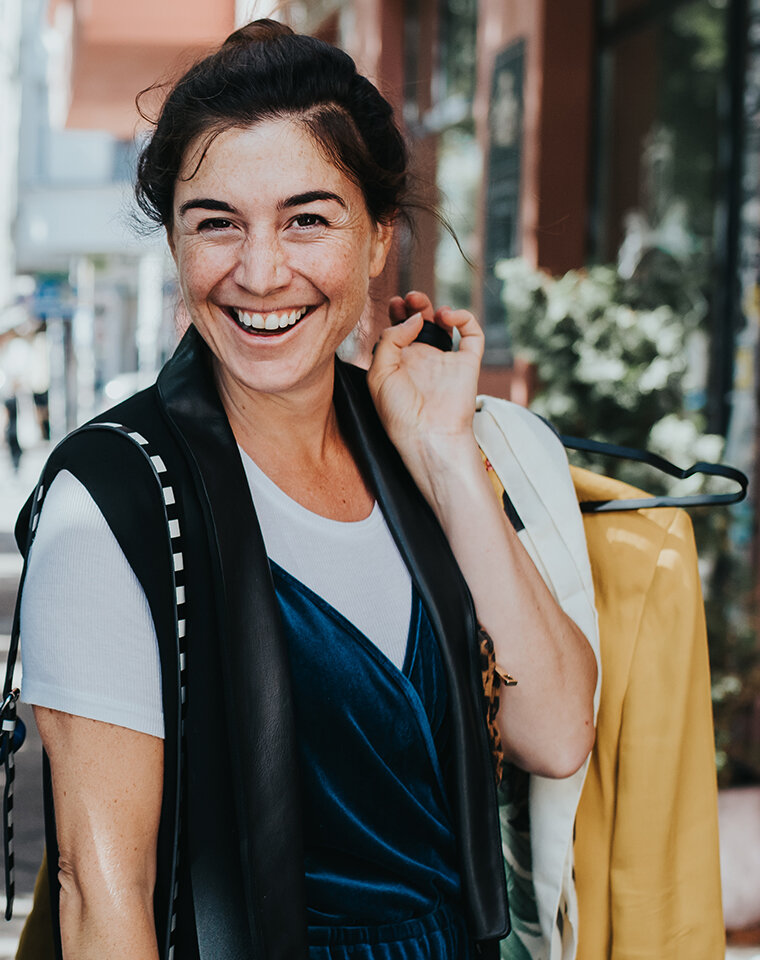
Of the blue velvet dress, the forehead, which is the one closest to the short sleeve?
the blue velvet dress

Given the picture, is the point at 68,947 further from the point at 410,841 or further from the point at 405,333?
the point at 405,333

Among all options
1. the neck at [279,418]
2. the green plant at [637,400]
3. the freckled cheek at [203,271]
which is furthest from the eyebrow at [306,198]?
the green plant at [637,400]

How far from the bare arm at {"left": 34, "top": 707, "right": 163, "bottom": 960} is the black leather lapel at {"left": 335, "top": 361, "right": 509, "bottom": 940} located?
1.51 ft

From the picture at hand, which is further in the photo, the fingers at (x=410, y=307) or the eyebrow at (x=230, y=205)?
the fingers at (x=410, y=307)

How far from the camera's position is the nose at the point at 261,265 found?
4.87ft

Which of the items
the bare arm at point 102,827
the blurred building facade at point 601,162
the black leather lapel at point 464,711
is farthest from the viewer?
the blurred building facade at point 601,162

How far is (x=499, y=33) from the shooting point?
6.14 m

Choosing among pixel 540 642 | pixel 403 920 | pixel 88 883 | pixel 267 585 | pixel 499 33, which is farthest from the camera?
pixel 499 33

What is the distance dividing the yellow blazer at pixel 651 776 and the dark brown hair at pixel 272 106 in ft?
2.39

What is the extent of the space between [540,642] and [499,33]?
5.28 metres

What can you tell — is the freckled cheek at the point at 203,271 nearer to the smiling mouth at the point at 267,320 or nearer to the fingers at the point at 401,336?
the smiling mouth at the point at 267,320

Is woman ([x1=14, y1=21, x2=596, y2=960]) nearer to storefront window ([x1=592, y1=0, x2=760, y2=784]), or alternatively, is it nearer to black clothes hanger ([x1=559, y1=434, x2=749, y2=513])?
black clothes hanger ([x1=559, y1=434, x2=749, y2=513])

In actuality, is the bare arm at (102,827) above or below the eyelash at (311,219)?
below

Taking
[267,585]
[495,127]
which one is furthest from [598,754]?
[495,127]
